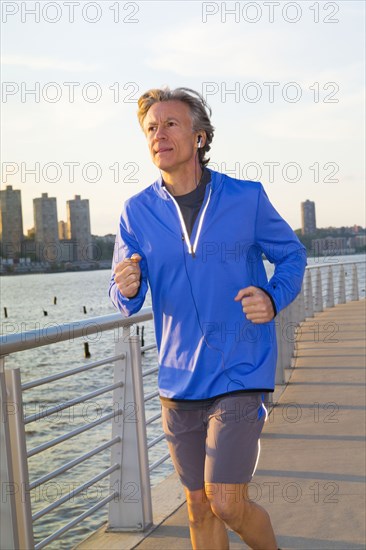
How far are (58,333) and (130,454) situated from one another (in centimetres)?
119

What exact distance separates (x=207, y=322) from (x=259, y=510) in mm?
723

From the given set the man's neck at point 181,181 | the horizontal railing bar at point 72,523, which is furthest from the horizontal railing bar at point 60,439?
the man's neck at point 181,181

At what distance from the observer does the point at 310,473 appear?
220 inches

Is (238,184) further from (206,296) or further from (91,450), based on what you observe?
(91,450)

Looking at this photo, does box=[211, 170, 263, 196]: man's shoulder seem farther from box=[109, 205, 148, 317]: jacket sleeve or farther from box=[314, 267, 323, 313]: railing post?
box=[314, 267, 323, 313]: railing post

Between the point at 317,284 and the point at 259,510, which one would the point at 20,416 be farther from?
the point at 317,284

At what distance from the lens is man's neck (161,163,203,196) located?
126 inches

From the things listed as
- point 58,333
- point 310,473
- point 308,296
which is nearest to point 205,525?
point 58,333

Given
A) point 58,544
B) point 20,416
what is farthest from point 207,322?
point 58,544

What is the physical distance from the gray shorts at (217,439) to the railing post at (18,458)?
2.12ft

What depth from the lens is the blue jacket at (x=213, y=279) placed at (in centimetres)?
302

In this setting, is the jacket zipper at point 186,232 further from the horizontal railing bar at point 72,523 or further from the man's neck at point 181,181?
the horizontal railing bar at point 72,523

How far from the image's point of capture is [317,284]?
63.6ft

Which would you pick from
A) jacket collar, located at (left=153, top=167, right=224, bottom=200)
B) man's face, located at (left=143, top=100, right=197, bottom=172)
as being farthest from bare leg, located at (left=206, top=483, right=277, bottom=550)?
man's face, located at (left=143, top=100, right=197, bottom=172)
